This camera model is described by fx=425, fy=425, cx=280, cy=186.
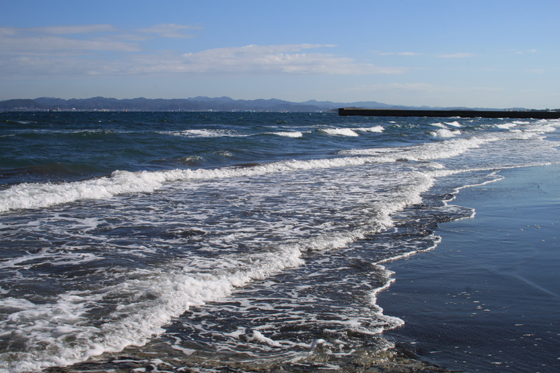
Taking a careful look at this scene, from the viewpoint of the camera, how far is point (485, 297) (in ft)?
13.0

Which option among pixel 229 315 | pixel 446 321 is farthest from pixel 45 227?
pixel 446 321

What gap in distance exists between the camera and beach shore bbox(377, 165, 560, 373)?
2982 millimetres

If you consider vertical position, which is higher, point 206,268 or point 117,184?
point 117,184

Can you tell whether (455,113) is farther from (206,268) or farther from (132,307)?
(132,307)

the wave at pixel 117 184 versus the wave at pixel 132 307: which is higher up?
the wave at pixel 117 184

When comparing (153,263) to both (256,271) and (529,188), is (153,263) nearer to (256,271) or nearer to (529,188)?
(256,271)

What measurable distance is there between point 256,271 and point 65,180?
902cm

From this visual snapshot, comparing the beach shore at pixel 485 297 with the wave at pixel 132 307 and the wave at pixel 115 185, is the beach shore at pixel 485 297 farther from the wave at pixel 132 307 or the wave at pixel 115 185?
the wave at pixel 115 185

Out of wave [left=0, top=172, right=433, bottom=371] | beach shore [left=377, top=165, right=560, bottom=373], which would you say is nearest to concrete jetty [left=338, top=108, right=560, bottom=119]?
beach shore [left=377, top=165, right=560, bottom=373]

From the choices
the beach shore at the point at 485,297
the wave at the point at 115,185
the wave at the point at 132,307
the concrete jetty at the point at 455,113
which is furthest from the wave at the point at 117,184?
the concrete jetty at the point at 455,113

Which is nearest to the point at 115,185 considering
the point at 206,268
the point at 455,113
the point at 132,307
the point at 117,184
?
the point at 117,184

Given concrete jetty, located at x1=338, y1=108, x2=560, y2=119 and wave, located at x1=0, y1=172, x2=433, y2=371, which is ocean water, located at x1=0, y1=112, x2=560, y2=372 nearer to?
wave, located at x1=0, y1=172, x2=433, y2=371

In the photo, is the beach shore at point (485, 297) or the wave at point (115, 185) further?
the wave at point (115, 185)

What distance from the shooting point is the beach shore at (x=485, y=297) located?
2.98m
